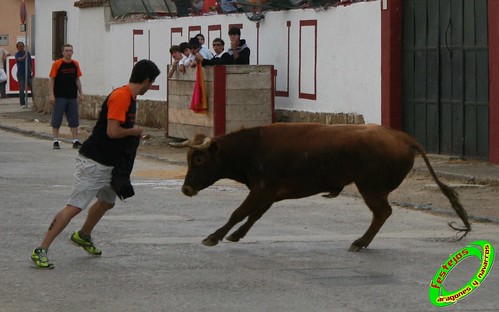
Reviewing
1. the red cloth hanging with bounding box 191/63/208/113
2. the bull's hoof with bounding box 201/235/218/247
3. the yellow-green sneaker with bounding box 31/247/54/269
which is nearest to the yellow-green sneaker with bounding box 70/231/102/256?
the yellow-green sneaker with bounding box 31/247/54/269

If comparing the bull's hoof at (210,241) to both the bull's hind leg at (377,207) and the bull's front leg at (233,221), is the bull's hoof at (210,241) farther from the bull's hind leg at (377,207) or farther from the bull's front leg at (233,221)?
the bull's hind leg at (377,207)

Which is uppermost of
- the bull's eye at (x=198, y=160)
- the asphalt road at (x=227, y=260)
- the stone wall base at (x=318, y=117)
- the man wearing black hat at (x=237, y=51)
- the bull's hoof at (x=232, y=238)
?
the man wearing black hat at (x=237, y=51)

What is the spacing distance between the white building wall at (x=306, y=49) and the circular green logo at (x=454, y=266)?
31.8ft

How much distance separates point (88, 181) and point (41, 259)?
76cm

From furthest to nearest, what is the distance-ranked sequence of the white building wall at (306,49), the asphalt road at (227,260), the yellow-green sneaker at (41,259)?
the white building wall at (306,49) < the yellow-green sneaker at (41,259) < the asphalt road at (227,260)

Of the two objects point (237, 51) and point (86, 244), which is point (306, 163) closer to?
point (86, 244)

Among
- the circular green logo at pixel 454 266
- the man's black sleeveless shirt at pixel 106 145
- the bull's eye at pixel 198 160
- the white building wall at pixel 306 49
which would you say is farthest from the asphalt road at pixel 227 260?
the white building wall at pixel 306 49

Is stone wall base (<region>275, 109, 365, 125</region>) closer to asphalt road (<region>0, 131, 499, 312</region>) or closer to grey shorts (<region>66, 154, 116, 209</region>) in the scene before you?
asphalt road (<region>0, 131, 499, 312</region>)

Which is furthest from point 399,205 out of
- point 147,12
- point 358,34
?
point 147,12

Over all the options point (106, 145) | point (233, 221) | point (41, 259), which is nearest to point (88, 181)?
point (106, 145)

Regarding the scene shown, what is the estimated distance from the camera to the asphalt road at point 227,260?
29.2 ft

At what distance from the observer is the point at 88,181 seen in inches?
418

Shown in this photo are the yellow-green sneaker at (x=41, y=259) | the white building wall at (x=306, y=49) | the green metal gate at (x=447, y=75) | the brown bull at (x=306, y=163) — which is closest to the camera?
the yellow-green sneaker at (x=41, y=259)

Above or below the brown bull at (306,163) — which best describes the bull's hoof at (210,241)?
below
